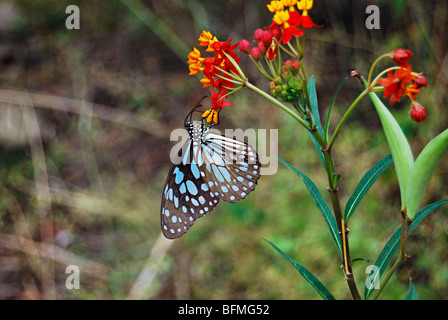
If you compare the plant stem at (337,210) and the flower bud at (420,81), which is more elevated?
the flower bud at (420,81)

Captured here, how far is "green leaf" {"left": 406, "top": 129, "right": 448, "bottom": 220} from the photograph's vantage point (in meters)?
0.92

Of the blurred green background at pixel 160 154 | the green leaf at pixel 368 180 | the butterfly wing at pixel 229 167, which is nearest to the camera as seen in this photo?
the green leaf at pixel 368 180

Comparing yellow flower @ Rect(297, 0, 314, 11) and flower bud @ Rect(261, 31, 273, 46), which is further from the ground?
yellow flower @ Rect(297, 0, 314, 11)

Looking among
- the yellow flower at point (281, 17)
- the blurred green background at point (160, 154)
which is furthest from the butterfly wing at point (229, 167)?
the blurred green background at point (160, 154)

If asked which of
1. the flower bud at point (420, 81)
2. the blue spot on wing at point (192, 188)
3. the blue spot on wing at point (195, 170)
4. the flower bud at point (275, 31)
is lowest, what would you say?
the blue spot on wing at point (192, 188)

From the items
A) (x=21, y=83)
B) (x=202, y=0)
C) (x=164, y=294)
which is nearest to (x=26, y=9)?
(x=21, y=83)

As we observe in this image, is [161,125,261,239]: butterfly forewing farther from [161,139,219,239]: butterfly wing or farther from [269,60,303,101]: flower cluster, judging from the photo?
[269,60,303,101]: flower cluster

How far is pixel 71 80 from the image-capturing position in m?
4.21

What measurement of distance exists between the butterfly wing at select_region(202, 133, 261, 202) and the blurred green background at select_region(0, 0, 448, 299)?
3.94ft

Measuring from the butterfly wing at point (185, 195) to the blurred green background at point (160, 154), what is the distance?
1218 millimetres

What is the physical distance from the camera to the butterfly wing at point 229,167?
1.71 m

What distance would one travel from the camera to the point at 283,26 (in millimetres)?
1062

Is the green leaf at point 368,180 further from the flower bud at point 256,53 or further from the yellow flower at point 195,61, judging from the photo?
the yellow flower at point 195,61

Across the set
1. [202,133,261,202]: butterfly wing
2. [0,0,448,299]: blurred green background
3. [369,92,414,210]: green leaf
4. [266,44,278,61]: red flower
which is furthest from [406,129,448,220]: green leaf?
[0,0,448,299]: blurred green background
